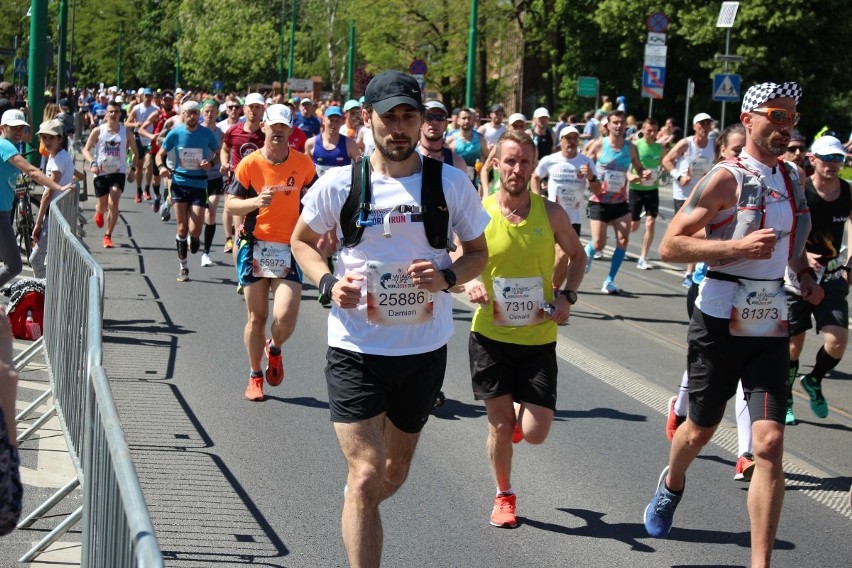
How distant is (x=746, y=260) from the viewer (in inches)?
227

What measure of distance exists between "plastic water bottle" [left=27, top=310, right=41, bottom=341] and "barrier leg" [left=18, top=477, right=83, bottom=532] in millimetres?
4326

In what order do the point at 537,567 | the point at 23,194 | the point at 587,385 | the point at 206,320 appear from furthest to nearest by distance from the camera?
the point at 23,194 < the point at 206,320 < the point at 587,385 < the point at 537,567

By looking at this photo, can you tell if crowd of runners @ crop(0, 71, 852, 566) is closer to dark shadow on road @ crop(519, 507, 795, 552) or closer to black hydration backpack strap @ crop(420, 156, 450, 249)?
black hydration backpack strap @ crop(420, 156, 450, 249)

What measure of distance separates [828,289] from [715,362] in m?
3.13

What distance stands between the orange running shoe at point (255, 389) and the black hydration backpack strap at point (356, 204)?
3918 mm

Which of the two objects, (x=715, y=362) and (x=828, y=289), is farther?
(x=828, y=289)

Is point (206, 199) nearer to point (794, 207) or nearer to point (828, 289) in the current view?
point (828, 289)

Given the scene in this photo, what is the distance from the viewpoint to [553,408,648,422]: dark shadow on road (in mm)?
8555

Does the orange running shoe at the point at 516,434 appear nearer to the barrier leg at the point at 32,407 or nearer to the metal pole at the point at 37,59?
the barrier leg at the point at 32,407

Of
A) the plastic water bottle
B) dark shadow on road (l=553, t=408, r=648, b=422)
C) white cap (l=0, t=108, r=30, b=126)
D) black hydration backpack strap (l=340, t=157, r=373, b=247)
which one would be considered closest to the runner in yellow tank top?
black hydration backpack strap (l=340, t=157, r=373, b=247)

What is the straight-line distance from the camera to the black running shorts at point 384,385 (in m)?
4.93

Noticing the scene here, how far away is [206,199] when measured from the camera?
15.0 metres

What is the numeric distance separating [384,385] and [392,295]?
0.35 meters

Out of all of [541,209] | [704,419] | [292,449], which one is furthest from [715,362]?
[292,449]
